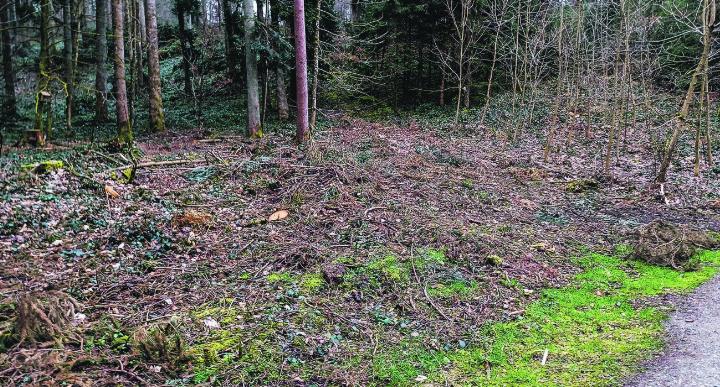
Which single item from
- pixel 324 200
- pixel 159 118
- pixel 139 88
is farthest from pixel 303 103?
pixel 139 88

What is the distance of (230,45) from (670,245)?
849 inches

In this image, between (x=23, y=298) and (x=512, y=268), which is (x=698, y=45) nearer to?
(x=512, y=268)

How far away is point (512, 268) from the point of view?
7125 mm

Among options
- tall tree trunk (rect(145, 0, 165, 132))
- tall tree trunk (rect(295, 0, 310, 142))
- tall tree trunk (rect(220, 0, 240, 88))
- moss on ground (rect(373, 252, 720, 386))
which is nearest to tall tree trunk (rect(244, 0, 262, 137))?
tall tree trunk (rect(295, 0, 310, 142))

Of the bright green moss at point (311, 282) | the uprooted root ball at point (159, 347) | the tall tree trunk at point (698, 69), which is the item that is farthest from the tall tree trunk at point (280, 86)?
the uprooted root ball at point (159, 347)

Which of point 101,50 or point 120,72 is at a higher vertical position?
point 101,50

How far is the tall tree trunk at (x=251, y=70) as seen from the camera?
1540 centimetres

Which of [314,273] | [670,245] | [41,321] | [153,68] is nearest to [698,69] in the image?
[670,245]

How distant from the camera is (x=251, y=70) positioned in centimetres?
1588

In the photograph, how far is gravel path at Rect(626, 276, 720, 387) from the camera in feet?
14.5

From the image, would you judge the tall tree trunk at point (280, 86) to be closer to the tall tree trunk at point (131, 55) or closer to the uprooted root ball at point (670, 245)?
the tall tree trunk at point (131, 55)

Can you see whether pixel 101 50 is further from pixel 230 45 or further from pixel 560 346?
pixel 560 346

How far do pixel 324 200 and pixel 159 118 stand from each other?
11.1 metres

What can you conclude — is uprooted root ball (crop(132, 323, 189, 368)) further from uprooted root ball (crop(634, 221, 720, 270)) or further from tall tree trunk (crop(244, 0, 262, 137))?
tall tree trunk (crop(244, 0, 262, 137))
